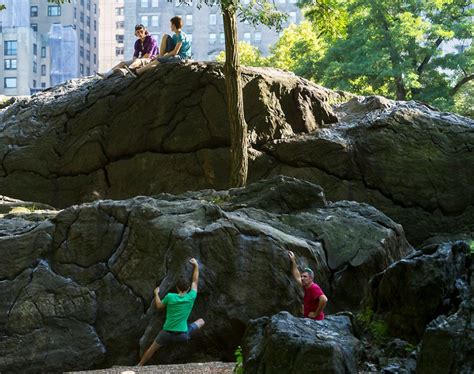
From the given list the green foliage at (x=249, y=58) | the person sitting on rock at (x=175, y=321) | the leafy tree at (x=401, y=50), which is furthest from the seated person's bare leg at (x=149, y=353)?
the green foliage at (x=249, y=58)

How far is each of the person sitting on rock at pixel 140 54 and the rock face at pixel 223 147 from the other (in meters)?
0.39

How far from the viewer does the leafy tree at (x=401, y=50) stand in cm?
3319

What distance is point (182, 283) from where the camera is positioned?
9.90m

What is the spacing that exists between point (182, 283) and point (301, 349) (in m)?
4.06

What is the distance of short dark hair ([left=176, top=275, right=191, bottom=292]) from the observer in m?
→ 9.82

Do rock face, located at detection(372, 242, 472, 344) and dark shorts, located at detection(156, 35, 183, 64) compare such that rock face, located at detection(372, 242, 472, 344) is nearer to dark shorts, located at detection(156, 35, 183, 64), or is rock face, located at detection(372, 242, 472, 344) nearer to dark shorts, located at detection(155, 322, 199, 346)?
dark shorts, located at detection(155, 322, 199, 346)

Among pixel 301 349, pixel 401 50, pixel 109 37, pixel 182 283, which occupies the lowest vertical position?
pixel 109 37

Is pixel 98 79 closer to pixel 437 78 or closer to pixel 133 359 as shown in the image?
pixel 133 359

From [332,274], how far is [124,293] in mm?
3012

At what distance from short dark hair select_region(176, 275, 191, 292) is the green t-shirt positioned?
0.50ft

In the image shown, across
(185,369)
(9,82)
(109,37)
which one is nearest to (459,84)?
(185,369)

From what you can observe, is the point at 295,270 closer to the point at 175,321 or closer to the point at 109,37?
the point at 175,321

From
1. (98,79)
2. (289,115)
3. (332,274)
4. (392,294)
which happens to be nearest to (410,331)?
(392,294)

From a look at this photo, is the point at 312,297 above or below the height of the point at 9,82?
above
